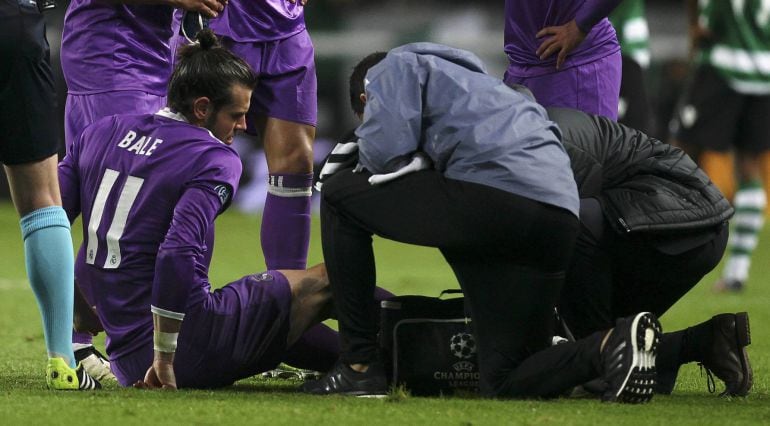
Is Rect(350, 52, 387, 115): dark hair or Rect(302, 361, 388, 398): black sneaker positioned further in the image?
Rect(350, 52, 387, 115): dark hair

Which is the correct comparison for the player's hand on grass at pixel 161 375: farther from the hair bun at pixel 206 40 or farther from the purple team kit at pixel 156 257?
the hair bun at pixel 206 40

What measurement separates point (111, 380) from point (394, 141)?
138cm

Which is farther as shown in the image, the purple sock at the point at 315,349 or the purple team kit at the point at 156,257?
the purple sock at the point at 315,349

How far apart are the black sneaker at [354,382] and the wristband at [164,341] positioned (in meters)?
0.45

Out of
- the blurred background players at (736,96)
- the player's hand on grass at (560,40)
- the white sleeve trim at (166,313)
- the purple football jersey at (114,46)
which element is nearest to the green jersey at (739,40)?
the blurred background players at (736,96)

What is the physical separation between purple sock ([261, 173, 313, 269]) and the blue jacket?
5.03 ft

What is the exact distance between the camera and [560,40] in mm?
5242

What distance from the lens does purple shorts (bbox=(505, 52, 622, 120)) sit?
17.5 ft

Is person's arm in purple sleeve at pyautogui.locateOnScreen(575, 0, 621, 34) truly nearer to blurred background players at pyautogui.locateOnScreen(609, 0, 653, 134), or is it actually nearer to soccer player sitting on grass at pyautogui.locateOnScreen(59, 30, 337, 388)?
soccer player sitting on grass at pyautogui.locateOnScreen(59, 30, 337, 388)

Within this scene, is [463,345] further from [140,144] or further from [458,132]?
[140,144]

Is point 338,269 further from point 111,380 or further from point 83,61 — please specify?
point 83,61

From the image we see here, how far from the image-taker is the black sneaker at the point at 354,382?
4.11 meters

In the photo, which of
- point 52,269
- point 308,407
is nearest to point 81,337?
point 52,269

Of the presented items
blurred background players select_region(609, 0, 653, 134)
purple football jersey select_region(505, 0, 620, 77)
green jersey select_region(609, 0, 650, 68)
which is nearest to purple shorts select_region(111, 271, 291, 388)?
purple football jersey select_region(505, 0, 620, 77)
